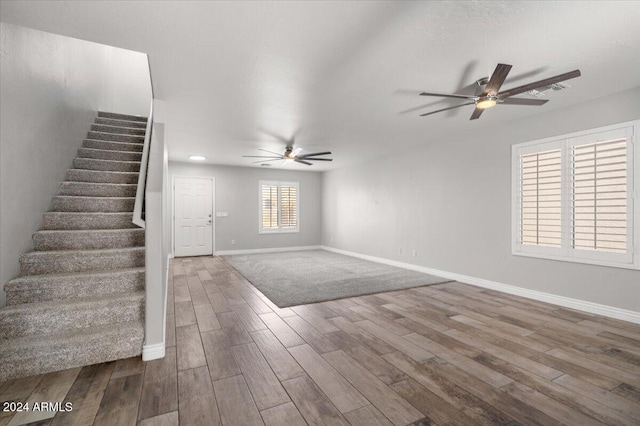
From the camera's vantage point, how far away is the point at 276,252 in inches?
330

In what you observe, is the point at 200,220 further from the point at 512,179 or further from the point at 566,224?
the point at 566,224

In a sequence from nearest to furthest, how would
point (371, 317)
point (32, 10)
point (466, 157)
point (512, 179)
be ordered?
1. point (32, 10)
2. point (371, 317)
3. point (512, 179)
4. point (466, 157)

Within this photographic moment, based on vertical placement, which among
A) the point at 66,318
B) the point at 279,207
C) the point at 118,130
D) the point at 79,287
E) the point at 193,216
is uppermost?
the point at 118,130

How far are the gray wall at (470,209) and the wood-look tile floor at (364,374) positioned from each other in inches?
21.1

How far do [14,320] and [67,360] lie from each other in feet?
1.58

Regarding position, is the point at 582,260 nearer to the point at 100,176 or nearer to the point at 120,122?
the point at 100,176

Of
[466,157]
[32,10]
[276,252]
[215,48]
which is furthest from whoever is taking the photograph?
[276,252]

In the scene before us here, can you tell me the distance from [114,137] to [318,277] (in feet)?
12.9

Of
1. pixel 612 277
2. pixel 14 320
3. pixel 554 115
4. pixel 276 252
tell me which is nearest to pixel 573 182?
pixel 554 115

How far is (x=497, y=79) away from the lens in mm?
2527

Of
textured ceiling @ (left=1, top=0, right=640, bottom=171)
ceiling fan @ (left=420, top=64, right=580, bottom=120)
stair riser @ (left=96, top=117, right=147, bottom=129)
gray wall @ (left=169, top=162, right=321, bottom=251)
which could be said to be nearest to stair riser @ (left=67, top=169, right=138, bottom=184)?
textured ceiling @ (left=1, top=0, right=640, bottom=171)

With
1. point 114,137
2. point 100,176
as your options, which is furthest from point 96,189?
point 114,137

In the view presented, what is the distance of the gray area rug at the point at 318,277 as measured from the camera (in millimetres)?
4227

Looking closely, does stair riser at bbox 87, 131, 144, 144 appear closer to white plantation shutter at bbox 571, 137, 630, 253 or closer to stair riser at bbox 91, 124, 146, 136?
stair riser at bbox 91, 124, 146, 136
